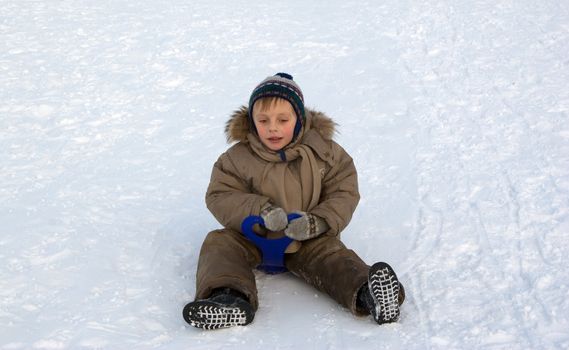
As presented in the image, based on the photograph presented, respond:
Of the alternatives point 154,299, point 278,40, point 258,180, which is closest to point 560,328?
point 258,180

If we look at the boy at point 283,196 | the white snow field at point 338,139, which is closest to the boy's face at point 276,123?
the boy at point 283,196

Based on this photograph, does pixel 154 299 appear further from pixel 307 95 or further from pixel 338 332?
pixel 307 95

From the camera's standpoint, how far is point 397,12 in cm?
864

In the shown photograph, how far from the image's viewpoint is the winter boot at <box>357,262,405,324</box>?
304cm

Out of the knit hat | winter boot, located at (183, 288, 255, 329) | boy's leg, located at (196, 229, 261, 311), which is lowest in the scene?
winter boot, located at (183, 288, 255, 329)

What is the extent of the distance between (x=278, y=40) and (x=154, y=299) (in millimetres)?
5011

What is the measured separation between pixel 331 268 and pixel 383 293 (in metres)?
0.36

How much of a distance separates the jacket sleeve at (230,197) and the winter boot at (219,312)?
1.52 feet

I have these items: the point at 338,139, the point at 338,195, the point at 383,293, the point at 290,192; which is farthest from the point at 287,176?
the point at 338,139

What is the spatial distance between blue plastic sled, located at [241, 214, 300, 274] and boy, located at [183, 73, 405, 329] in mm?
28

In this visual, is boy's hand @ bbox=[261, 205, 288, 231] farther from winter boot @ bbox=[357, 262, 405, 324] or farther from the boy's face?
winter boot @ bbox=[357, 262, 405, 324]

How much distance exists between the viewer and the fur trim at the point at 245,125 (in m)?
3.63

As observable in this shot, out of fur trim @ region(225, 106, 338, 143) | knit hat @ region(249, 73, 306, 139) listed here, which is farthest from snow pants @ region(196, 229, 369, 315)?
knit hat @ region(249, 73, 306, 139)

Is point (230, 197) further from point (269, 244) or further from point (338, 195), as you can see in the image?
point (338, 195)
